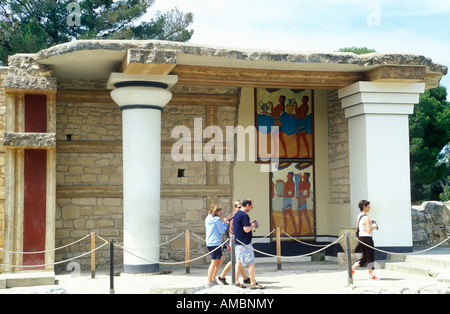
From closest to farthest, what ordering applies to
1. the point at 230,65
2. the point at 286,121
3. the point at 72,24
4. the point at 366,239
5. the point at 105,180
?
the point at 366,239
the point at 230,65
the point at 105,180
the point at 286,121
the point at 72,24

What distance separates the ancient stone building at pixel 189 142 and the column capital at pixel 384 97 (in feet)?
0.09

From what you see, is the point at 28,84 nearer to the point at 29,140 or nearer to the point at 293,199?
the point at 29,140

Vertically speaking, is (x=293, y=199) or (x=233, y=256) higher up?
(x=293, y=199)

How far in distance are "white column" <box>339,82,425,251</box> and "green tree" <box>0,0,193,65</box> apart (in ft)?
42.4

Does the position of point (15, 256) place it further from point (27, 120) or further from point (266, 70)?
point (266, 70)

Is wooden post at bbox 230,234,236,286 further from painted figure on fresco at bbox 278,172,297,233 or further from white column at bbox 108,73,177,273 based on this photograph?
painted figure on fresco at bbox 278,172,297,233

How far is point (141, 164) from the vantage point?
410 inches

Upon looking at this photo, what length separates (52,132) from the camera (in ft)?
35.0

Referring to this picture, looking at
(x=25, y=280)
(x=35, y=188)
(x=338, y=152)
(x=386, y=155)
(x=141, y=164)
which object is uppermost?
(x=338, y=152)

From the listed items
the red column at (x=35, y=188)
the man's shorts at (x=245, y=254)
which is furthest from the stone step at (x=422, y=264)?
the red column at (x=35, y=188)

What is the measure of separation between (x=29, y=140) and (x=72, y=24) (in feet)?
41.7

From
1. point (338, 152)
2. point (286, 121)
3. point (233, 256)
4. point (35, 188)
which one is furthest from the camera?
point (286, 121)

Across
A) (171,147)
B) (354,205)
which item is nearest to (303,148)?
(354,205)
